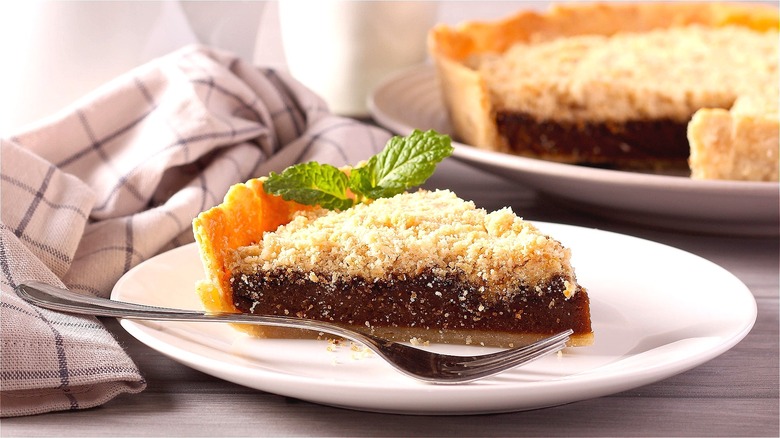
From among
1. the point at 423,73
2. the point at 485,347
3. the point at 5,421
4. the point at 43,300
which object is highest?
the point at 423,73

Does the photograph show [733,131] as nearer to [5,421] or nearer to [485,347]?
[485,347]

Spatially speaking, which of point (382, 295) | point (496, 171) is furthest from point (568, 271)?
point (496, 171)

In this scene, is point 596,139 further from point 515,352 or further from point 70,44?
point 515,352

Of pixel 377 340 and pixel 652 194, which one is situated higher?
pixel 652 194

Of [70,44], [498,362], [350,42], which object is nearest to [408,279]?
[498,362]

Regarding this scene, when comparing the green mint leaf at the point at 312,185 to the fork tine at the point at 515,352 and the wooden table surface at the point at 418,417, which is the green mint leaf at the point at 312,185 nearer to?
the wooden table surface at the point at 418,417

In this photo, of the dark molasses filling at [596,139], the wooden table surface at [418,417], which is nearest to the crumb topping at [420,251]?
the wooden table surface at [418,417]
